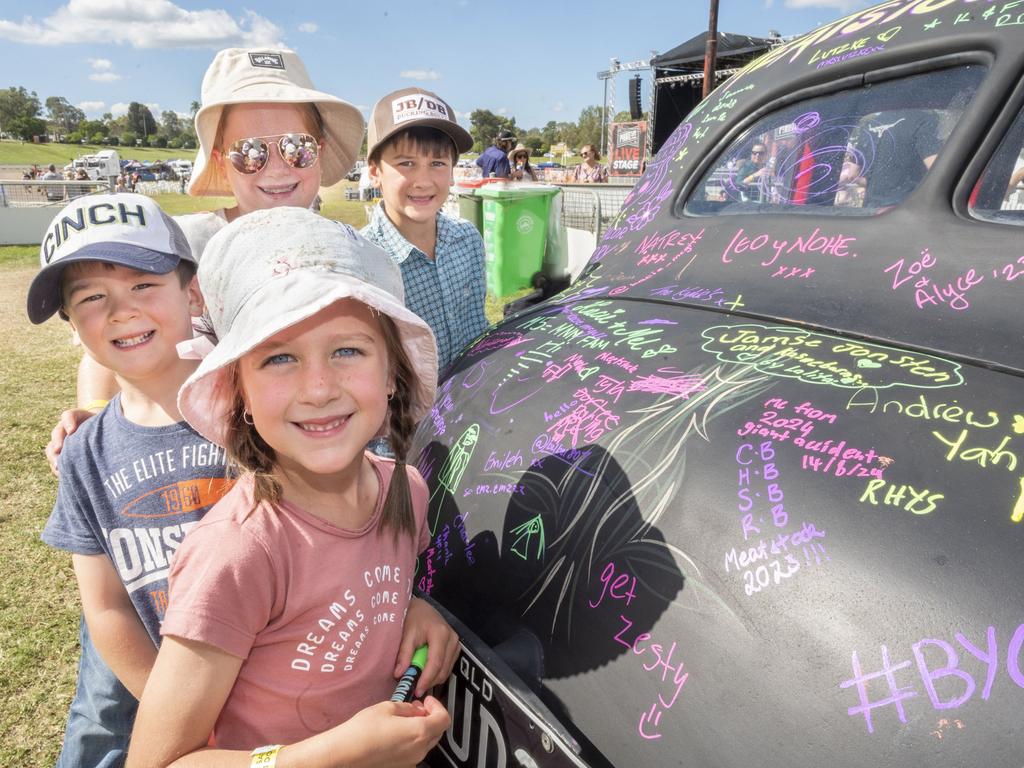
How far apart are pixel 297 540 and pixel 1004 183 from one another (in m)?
1.59

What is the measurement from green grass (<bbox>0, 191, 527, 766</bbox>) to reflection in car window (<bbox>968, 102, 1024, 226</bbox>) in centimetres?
354

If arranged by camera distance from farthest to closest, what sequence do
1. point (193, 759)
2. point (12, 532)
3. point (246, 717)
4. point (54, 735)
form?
point (12, 532) < point (54, 735) < point (246, 717) < point (193, 759)

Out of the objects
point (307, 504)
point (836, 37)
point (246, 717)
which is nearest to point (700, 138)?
point (836, 37)

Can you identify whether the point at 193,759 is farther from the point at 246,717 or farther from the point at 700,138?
the point at 700,138

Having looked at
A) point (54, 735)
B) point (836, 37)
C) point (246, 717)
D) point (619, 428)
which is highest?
point (836, 37)

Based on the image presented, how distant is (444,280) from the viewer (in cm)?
285

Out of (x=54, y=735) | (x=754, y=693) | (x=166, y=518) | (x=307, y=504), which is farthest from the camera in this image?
(x=54, y=735)

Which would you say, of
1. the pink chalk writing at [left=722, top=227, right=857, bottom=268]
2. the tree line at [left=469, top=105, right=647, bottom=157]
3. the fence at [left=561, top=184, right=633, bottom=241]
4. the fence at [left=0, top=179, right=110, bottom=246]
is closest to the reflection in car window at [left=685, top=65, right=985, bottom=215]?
the pink chalk writing at [left=722, top=227, right=857, bottom=268]

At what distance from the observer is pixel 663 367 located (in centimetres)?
142

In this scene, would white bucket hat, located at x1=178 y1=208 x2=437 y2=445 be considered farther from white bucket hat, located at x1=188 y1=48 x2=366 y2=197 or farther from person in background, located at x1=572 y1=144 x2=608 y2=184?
person in background, located at x1=572 y1=144 x2=608 y2=184

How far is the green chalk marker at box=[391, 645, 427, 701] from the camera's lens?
1.40 metres

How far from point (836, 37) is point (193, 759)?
2288 mm

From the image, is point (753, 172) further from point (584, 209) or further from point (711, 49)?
point (711, 49)

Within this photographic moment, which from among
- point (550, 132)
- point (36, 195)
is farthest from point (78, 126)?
point (36, 195)
